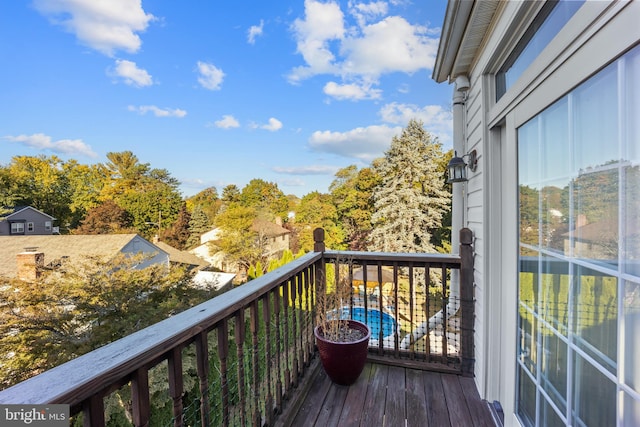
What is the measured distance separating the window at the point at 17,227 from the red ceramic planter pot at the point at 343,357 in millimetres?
26882

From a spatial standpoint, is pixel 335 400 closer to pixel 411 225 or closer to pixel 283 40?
pixel 411 225

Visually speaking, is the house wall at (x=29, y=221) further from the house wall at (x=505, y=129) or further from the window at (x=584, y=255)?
the window at (x=584, y=255)

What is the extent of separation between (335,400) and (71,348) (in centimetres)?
775

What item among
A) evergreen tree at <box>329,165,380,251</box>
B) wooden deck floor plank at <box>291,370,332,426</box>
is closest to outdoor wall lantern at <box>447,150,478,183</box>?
wooden deck floor plank at <box>291,370,332,426</box>

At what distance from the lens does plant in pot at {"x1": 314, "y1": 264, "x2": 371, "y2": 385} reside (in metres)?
1.95

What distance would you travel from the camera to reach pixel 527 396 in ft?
4.59

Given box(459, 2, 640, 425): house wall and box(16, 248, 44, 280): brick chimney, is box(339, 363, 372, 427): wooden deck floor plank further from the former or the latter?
box(16, 248, 44, 280): brick chimney

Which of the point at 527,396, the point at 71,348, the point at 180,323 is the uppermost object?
the point at 180,323

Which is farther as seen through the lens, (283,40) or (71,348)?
(283,40)

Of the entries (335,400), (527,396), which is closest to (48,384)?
(335,400)

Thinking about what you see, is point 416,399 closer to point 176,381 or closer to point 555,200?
point 555,200

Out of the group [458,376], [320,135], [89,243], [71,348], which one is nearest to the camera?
[458,376]

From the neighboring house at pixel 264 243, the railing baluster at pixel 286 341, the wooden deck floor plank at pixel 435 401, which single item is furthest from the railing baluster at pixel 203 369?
the neighboring house at pixel 264 243

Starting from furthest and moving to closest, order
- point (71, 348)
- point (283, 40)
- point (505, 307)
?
point (283, 40) < point (71, 348) < point (505, 307)
